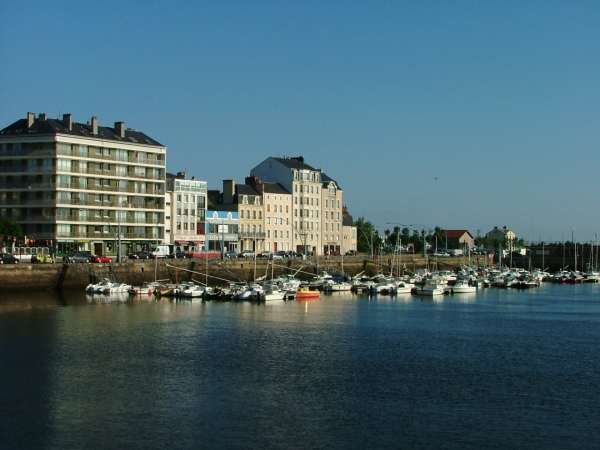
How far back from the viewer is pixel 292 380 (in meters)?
45.8

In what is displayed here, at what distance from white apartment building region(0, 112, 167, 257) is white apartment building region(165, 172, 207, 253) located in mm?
6125

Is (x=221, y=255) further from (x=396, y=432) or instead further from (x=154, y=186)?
(x=396, y=432)

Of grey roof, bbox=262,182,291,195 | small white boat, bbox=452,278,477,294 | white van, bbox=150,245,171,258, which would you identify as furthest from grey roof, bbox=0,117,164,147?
small white boat, bbox=452,278,477,294

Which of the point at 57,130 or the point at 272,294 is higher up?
the point at 57,130

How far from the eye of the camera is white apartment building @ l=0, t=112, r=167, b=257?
378 feet

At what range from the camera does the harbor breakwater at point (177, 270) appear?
3725 inches

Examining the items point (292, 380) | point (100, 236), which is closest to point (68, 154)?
point (100, 236)

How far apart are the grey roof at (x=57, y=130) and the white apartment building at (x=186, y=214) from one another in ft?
34.1

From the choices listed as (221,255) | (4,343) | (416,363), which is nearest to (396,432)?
(416,363)

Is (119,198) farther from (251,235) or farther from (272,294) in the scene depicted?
(272,294)

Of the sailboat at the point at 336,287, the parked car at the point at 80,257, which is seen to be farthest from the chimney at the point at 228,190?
the parked car at the point at 80,257

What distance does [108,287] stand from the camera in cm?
9544

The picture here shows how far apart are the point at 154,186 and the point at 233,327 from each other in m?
64.0

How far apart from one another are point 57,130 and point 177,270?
2616cm
